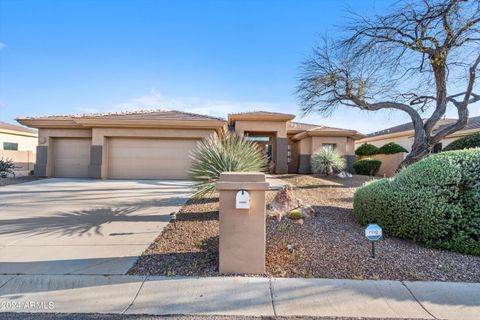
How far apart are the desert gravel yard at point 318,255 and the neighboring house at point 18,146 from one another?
2541cm

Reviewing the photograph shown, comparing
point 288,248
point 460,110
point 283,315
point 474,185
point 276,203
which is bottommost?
point 283,315

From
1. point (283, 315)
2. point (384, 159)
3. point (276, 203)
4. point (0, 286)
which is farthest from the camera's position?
point (384, 159)

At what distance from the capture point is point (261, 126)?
17453 millimetres

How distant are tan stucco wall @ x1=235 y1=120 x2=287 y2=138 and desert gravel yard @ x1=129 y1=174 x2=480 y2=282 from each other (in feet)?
39.4

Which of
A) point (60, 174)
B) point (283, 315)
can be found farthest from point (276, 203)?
point (60, 174)

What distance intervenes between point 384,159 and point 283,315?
1967cm

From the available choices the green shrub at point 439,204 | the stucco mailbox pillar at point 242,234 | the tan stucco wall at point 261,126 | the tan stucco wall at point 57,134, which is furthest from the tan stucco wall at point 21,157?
the green shrub at point 439,204

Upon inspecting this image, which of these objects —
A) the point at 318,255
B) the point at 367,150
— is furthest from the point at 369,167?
the point at 318,255

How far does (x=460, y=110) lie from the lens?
10.3m

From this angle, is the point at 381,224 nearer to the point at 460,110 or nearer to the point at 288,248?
the point at 288,248

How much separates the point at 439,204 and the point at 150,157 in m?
13.6

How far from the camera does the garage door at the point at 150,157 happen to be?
48.2 ft

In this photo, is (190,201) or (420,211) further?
(190,201)

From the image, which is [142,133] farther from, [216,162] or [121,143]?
[216,162]
